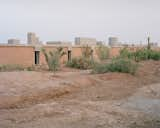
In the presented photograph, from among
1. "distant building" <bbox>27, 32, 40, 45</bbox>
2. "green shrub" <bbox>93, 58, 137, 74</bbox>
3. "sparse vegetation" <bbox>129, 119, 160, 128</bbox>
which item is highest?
"distant building" <bbox>27, 32, 40, 45</bbox>

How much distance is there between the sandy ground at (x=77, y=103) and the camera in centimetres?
847

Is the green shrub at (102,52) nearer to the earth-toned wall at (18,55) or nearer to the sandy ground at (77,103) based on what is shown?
the earth-toned wall at (18,55)

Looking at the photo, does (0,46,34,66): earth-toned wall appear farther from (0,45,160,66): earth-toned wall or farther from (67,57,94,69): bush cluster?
(67,57,94,69): bush cluster

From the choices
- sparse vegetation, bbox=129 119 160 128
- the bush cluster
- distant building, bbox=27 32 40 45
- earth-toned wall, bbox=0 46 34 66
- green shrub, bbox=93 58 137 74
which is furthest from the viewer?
distant building, bbox=27 32 40 45

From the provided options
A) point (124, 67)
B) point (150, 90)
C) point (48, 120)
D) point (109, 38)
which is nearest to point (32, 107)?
point (48, 120)

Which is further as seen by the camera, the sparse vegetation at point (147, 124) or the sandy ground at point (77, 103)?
the sandy ground at point (77, 103)

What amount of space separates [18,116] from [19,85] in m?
5.09

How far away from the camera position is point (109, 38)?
2566 inches

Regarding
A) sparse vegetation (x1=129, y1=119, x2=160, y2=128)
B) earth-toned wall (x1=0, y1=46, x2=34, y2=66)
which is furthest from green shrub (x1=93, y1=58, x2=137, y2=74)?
earth-toned wall (x1=0, y1=46, x2=34, y2=66)

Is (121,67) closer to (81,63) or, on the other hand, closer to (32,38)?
(81,63)

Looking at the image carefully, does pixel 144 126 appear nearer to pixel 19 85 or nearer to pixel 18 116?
pixel 18 116

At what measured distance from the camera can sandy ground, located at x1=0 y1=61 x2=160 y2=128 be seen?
8469 millimetres

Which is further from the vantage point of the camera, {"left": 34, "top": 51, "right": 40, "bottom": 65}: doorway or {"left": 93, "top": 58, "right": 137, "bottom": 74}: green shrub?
{"left": 34, "top": 51, "right": 40, "bottom": 65}: doorway

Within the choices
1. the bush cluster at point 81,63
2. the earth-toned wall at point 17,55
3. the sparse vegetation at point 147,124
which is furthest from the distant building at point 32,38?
the sparse vegetation at point 147,124
